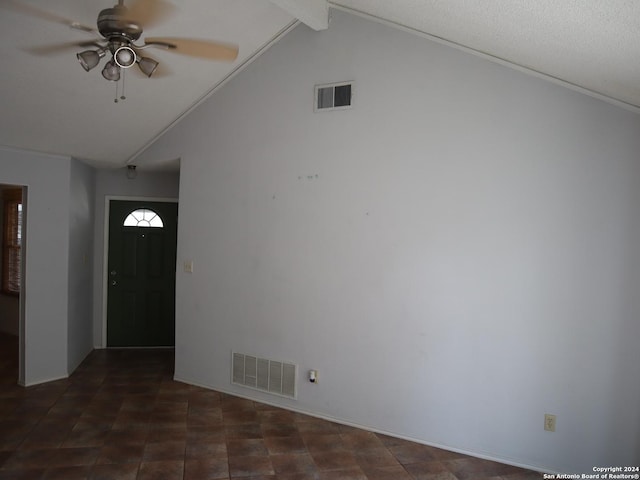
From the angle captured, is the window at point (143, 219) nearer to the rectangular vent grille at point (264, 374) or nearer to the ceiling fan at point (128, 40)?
the rectangular vent grille at point (264, 374)

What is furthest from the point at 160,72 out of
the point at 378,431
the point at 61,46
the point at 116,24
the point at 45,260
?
the point at 378,431

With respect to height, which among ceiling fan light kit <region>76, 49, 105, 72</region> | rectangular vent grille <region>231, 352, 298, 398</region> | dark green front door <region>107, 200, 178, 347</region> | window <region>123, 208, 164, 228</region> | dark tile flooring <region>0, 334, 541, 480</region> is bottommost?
dark tile flooring <region>0, 334, 541, 480</region>

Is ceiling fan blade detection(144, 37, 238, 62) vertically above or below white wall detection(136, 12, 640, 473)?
above

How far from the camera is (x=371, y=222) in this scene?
381 cm

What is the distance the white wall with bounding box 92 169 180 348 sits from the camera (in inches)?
234

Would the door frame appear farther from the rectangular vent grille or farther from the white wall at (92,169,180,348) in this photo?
the rectangular vent grille

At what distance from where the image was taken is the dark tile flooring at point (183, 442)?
10.3 feet

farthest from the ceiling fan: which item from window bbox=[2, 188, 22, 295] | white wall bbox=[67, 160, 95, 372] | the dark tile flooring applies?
window bbox=[2, 188, 22, 295]

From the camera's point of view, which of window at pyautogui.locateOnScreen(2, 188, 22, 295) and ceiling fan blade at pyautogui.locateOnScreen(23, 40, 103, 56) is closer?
ceiling fan blade at pyautogui.locateOnScreen(23, 40, 103, 56)

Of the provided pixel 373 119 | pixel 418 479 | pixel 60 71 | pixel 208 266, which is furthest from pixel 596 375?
pixel 60 71

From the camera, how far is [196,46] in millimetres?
2641

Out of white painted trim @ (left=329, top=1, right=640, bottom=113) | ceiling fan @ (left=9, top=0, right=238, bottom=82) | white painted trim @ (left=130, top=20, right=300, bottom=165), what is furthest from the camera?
white painted trim @ (left=130, top=20, right=300, bottom=165)

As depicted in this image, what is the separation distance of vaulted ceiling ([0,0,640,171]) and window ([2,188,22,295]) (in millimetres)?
2210

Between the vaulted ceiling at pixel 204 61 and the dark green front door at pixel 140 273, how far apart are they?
1162mm
